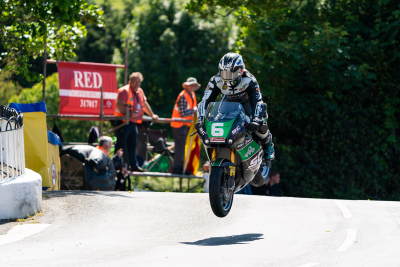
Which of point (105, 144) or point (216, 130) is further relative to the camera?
point (105, 144)

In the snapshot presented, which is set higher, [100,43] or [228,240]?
[100,43]

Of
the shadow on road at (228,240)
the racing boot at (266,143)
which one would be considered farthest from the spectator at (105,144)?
the shadow on road at (228,240)

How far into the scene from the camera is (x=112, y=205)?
9.64 meters

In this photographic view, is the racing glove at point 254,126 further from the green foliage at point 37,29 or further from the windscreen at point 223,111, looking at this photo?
the green foliage at point 37,29

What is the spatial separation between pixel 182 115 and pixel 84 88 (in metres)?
2.52

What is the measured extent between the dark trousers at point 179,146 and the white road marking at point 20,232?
6816 millimetres

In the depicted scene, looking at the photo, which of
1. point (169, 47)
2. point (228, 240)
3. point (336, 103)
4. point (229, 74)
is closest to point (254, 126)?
point (229, 74)

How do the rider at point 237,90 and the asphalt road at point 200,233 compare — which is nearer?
the asphalt road at point 200,233

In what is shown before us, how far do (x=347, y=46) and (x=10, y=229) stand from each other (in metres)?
12.1

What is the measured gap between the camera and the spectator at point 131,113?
46.0 feet

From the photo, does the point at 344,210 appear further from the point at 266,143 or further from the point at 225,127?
the point at 225,127

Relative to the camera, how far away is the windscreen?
25.3 ft

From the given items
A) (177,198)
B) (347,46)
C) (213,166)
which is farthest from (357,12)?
(213,166)

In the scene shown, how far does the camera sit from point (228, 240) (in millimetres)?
7387
